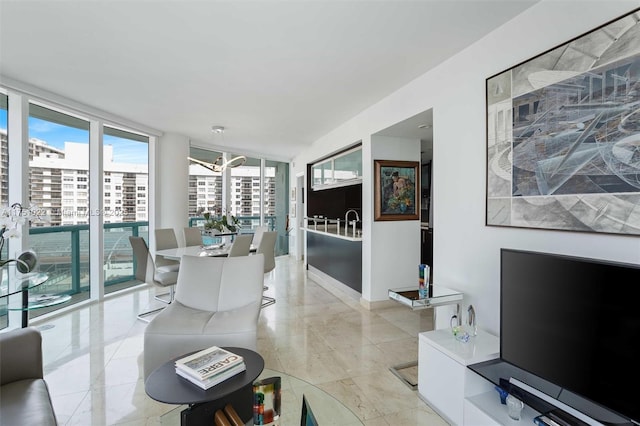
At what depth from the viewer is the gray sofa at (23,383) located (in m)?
1.38

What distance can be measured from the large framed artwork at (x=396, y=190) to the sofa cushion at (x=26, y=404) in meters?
3.54

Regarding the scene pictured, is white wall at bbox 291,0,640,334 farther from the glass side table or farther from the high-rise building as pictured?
the high-rise building

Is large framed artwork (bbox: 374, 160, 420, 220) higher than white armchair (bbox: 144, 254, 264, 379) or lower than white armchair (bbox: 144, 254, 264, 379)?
higher

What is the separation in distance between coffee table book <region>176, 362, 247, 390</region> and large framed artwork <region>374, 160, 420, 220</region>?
296cm

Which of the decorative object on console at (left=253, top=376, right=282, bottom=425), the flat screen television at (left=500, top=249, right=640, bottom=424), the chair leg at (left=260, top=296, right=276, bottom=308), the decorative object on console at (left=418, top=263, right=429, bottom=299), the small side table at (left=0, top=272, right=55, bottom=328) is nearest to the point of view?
the flat screen television at (left=500, top=249, right=640, bottom=424)

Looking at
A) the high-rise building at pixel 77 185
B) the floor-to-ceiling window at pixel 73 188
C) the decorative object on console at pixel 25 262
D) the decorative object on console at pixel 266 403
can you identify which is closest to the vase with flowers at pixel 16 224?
the decorative object on console at pixel 25 262

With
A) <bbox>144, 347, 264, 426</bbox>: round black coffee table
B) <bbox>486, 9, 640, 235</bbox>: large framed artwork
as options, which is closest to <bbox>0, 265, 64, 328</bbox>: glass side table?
<bbox>144, 347, 264, 426</bbox>: round black coffee table

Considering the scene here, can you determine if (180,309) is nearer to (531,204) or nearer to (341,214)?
(531,204)

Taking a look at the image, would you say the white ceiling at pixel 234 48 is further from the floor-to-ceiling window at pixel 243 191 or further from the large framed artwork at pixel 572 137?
the floor-to-ceiling window at pixel 243 191

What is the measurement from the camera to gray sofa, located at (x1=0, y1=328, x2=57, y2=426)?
1375 mm

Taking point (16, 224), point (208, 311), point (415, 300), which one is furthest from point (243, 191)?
point (415, 300)

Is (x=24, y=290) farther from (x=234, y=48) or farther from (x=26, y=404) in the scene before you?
(x=234, y=48)

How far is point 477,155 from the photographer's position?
99.0 inches

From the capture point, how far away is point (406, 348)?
3.12m
